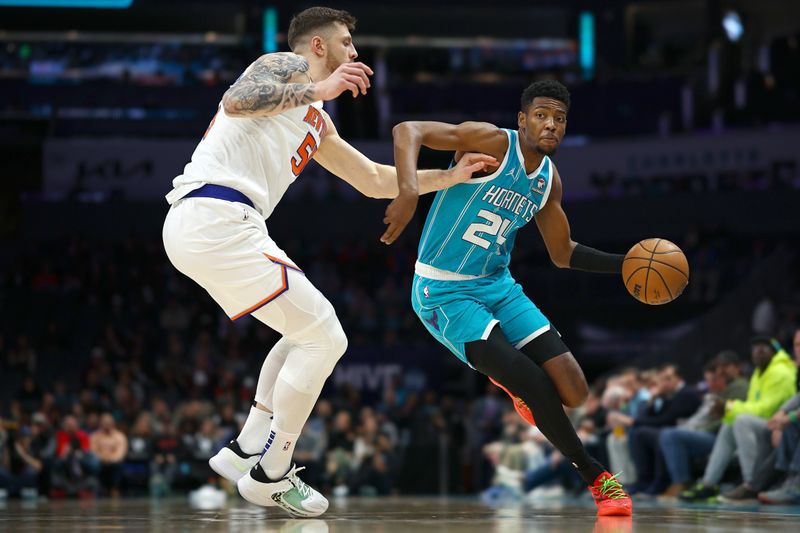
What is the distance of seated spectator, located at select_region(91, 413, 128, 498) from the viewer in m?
14.9

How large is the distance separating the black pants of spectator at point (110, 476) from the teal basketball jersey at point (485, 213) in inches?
384

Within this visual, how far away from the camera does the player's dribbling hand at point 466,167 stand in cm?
616

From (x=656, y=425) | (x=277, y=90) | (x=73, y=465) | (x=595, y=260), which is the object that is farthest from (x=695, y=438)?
(x=73, y=465)

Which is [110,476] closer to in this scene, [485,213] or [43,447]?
[43,447]

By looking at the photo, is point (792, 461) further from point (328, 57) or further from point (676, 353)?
point (676, 353)

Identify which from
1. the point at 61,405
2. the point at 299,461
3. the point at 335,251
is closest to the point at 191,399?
the point at 61,405

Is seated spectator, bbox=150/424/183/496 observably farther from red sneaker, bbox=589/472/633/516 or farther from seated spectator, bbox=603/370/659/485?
red sneaker, bbox=589/472/633/516

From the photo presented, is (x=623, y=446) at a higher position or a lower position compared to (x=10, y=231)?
lower

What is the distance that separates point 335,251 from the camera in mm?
24750

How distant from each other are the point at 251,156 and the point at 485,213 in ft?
5.00

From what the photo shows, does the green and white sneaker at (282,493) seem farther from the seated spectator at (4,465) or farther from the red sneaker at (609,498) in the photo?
the seated spectator at (4,465)

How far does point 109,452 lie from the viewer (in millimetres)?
15000

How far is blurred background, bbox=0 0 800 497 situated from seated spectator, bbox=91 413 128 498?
0.11ft

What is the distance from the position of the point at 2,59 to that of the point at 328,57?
71.6ft
